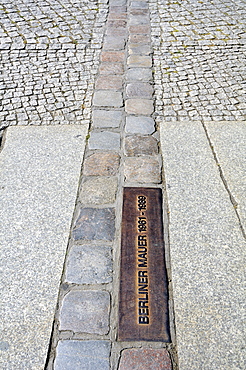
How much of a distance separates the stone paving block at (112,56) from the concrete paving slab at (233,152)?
64.2 inches

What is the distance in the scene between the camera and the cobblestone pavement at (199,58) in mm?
4137

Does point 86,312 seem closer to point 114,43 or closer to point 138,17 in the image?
point 114,43

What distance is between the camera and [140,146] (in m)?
3.64

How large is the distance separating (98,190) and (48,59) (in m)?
2.46

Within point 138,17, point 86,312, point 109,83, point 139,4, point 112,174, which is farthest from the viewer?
point 139,4

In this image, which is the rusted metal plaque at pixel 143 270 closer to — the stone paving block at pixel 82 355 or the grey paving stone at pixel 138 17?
the stone paving block at pixel 82 355

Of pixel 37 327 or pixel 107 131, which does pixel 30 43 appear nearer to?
pixel 107 131

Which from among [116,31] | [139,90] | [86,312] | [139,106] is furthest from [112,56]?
[86,312]

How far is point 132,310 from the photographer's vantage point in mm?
2350

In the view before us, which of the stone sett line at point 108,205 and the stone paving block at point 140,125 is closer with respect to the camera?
the stone sett line at point 108,205

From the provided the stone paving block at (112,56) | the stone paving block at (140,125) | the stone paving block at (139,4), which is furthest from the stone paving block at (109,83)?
the stone paving block at (139,4)

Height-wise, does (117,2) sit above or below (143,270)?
above

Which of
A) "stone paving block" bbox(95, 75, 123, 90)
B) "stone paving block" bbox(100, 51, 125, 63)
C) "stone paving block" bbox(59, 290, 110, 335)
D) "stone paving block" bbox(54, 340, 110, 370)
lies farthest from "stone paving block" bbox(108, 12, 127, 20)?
"stone paving block" bbox(54, 340, 110, 370)

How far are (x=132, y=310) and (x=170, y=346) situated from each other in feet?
0.96
